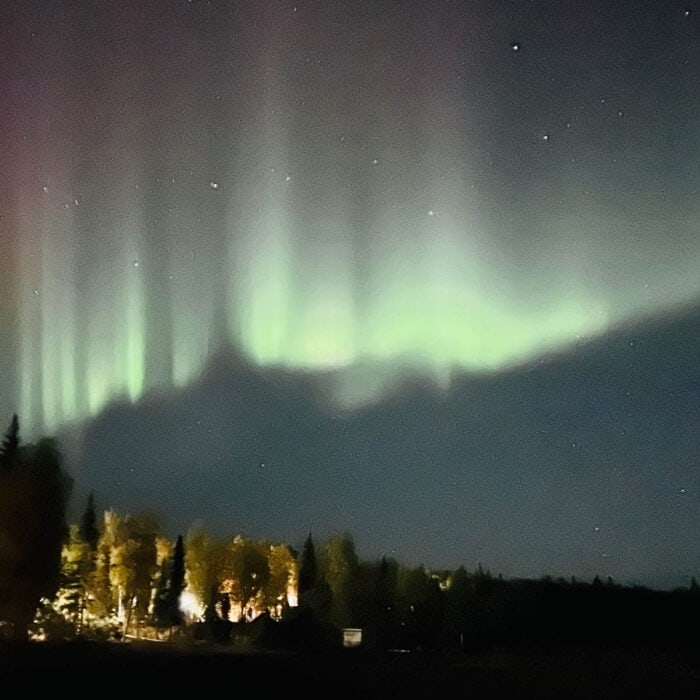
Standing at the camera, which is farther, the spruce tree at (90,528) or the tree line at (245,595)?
the spruce tree at (90,528)

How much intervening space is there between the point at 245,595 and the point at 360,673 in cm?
1622

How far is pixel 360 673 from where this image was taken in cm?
1149

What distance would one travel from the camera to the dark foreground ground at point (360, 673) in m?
9.81

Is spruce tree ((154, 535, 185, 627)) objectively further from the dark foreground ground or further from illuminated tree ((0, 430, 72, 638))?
the dark foreground ground

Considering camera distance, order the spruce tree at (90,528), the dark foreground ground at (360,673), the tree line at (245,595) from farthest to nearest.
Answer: the spruce tree at (90,528) < the tree line at (245,595) < the dark foreground ground at (360,673)

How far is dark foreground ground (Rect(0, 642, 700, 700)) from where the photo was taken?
9.81 meters

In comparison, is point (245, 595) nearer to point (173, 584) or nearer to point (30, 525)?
point (173, 584)

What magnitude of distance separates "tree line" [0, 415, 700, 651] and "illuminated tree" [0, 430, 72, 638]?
2 cm

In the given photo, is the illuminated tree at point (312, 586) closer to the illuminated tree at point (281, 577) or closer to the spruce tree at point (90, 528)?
the illuminated tree at point (281, 577)

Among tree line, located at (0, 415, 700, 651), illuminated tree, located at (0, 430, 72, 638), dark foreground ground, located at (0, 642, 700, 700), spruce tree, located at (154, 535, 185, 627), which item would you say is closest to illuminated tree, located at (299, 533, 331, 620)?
tree line, located at (0, 415, 700, 651)

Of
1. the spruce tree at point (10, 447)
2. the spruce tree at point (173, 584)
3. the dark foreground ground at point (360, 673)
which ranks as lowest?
the dark foreground ground at point (360, 673)

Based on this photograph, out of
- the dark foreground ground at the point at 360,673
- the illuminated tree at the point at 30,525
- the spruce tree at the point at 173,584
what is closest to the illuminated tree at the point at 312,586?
the spruce tree at the point at 173,584

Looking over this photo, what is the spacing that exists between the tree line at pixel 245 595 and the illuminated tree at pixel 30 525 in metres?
0.02

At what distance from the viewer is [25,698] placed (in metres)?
8.69
